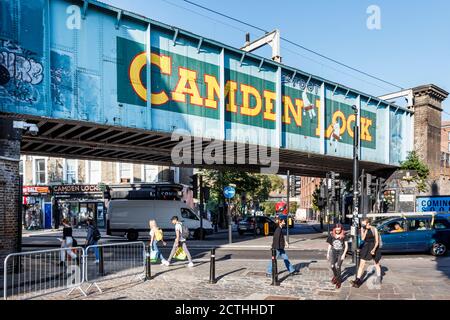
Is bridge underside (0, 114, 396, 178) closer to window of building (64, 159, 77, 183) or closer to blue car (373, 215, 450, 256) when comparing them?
blue car (373, 215, 450, 256)

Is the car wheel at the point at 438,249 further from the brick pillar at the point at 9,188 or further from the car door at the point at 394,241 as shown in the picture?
the brick pillar at the point at 9,188

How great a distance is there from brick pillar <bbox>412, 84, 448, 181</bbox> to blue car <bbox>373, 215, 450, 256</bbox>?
40.7 feet

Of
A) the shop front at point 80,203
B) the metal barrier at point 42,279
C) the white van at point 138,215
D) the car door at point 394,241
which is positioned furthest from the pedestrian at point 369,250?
the shop front at point 80,203

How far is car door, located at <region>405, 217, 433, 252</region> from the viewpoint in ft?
54.2

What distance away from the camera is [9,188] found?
1177cm

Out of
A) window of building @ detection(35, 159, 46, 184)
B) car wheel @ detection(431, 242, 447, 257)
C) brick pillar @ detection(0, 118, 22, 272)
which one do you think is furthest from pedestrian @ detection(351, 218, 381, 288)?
window of building @ detection(35, 159, 46, 184)

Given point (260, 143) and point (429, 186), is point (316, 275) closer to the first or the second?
point (260, 143)

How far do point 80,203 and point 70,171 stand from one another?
Answer: 3.30 metres

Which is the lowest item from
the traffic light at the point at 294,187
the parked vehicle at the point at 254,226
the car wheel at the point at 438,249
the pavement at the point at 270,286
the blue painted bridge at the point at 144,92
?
the parked vehicle at the point at 254,226

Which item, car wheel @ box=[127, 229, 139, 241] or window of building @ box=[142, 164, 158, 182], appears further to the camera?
window of building @ box=[142, 164, 158, 182]

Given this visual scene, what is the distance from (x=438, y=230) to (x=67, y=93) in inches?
611

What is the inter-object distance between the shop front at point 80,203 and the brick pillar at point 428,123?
27137 mm

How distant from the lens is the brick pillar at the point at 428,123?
1088 inches
